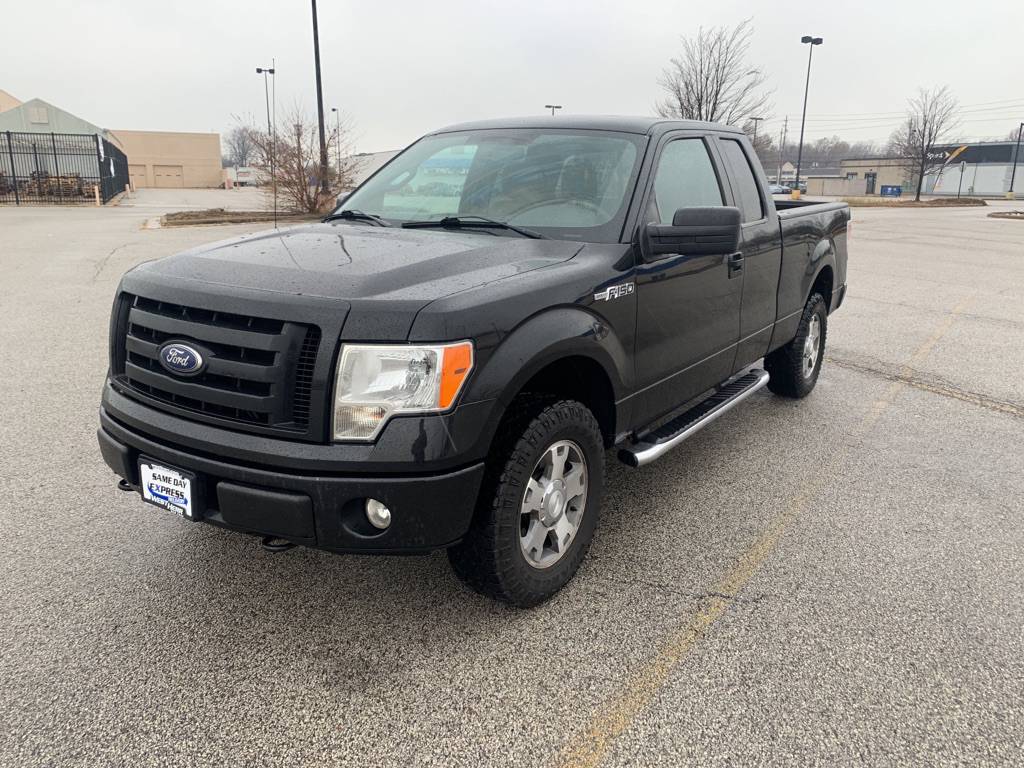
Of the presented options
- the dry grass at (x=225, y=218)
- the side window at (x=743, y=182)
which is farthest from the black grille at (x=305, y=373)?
the dry grass at (x=225, y=218)

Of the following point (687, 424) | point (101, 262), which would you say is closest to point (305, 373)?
point (687, 424)

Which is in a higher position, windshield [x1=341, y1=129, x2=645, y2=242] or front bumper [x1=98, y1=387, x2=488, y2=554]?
windshield [x1=341, y1=129, x2=645, y2=242]

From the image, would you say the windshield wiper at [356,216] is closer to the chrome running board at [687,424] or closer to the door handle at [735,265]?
the chrome running board at [687,424]

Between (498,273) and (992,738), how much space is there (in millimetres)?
2178

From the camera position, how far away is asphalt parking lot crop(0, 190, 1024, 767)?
2324 mm

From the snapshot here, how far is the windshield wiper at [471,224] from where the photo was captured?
339 centimetres

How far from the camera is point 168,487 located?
269 cm

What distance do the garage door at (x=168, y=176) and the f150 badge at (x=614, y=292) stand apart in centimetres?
7959

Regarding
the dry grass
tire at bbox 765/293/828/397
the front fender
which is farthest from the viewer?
the dry grass

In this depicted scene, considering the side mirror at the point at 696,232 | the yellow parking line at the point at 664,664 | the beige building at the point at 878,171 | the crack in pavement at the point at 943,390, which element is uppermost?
the beige building at the point at 878,171

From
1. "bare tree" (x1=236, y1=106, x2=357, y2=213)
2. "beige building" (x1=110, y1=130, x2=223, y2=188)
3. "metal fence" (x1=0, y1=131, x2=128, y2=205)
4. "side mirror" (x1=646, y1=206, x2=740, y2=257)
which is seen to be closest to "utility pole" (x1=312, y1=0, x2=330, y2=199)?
"bare tree" (x1=236, y1=106, x2=357, y2=213)

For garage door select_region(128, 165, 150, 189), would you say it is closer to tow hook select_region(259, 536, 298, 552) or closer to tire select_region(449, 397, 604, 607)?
tow hook select_region(259, 536, 298, 552)

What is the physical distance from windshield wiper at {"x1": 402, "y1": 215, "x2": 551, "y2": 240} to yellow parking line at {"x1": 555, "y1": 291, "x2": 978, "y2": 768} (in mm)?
1686

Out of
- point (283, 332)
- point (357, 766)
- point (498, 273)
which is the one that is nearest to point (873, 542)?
point (498, 273)
